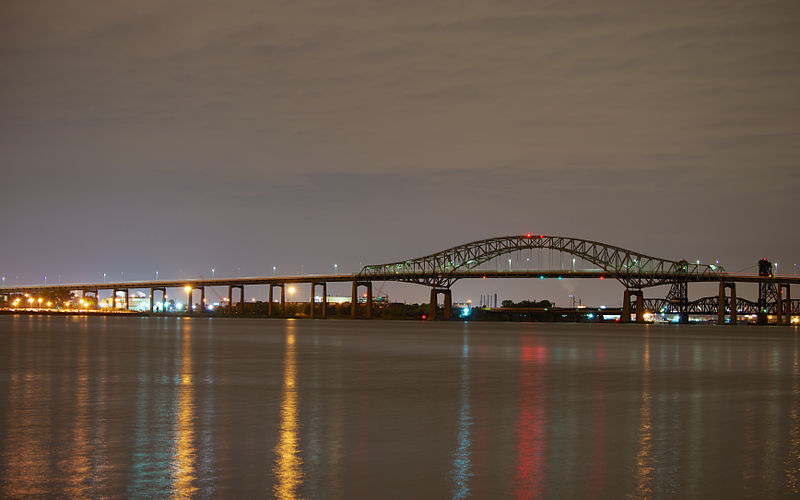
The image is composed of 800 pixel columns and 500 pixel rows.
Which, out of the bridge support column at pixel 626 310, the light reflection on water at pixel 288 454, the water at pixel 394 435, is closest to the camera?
the light reflection on water at pixel 288 454

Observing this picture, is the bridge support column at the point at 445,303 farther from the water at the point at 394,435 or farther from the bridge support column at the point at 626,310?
the water at the point at 394,435

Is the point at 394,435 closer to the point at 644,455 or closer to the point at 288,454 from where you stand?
the point at 288,454

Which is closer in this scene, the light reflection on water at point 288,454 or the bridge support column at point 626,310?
the light reflection on water at point 288,454

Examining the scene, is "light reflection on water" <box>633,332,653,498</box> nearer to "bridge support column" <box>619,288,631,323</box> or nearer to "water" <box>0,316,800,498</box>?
"water" <box>0,316,800,498</box>

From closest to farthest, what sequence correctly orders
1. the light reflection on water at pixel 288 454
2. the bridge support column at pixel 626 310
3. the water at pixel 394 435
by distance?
the light reflection on water at pixel 288 454 < the water at pixel 394 435 < the bridge support column at pixel 626 310

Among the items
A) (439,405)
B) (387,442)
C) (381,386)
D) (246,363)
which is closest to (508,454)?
(387,442)

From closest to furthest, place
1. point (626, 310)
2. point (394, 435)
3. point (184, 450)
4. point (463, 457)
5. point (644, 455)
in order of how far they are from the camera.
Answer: point (463, 457) < point (644, 455) < point (184, 450) < point (394, 435) < point (626, 310)

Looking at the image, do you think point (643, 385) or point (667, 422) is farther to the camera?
point (643, 385)

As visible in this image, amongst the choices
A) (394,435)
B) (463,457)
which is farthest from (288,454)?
(463,457)

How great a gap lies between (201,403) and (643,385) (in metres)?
12.4

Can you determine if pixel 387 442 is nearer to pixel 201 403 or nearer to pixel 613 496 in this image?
pixel 613 496

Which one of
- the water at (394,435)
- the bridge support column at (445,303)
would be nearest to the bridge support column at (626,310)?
the bridge support column at (445,303)

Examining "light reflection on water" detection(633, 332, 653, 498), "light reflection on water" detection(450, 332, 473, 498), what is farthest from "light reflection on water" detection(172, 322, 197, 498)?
"light reflection on water" detection(633, 332, 653, 498)

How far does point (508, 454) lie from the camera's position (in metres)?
12.6
